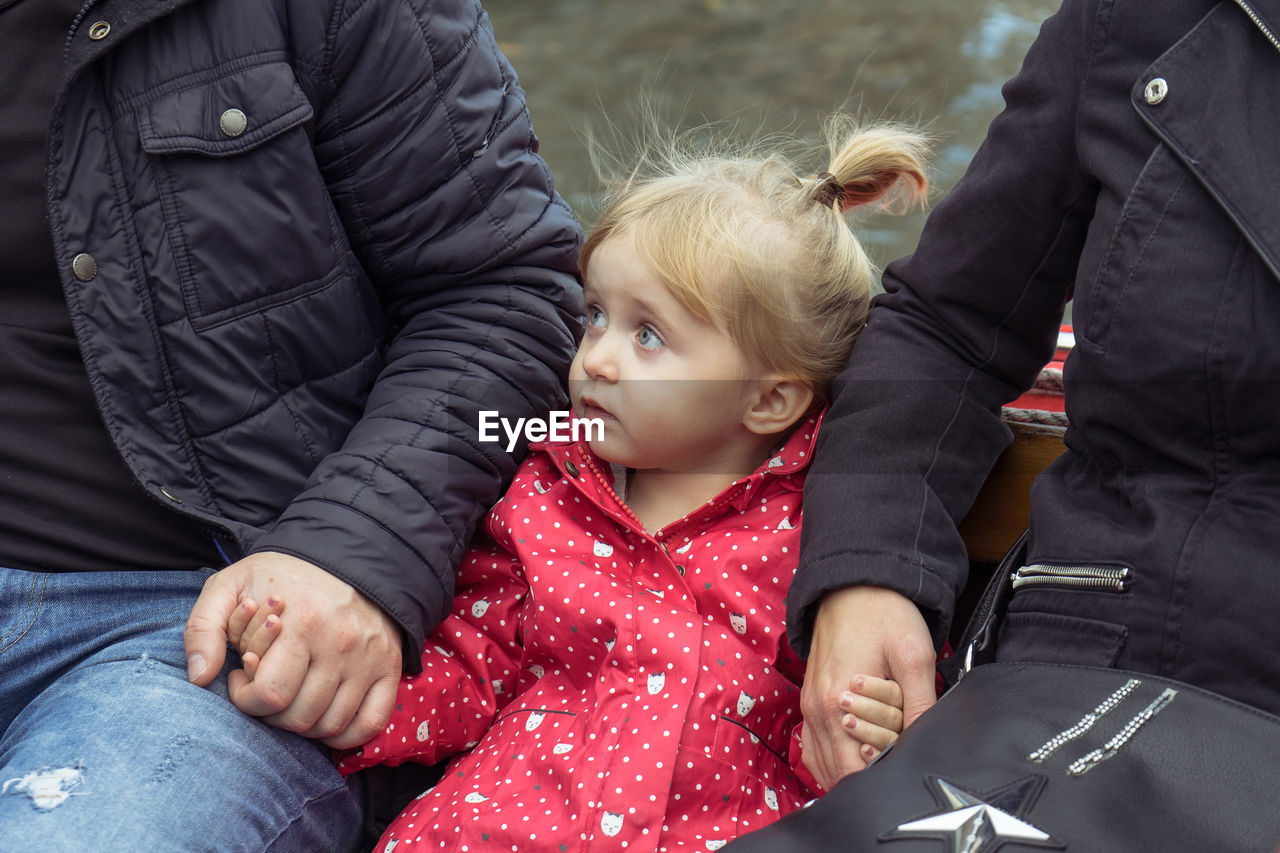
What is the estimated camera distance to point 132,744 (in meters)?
1.21

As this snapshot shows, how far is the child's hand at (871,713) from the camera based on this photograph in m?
1.21

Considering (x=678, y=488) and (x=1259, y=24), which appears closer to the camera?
(x=1259, y=24)

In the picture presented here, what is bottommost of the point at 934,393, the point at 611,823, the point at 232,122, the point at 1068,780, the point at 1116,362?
the point at 611,823

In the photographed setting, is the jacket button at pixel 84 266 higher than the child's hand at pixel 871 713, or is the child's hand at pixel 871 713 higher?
the jacket button at pixel 84 266

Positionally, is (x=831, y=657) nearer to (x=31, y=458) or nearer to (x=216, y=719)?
(x=216, y=719)

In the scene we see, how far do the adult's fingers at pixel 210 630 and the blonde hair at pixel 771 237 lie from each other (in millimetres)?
588

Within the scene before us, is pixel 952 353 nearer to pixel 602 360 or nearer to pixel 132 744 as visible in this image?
pixel 602 360

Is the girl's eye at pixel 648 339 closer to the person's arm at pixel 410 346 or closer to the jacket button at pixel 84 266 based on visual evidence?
the person's arm at pixel 410 346

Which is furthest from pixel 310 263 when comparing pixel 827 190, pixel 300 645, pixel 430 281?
pixel 827 190

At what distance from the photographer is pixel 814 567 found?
1.30m

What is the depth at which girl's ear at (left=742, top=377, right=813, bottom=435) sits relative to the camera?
1556mm

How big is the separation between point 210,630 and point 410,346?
397 millimetres

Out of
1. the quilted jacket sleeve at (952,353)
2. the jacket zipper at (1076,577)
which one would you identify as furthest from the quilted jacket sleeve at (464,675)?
the jacket zipper at (1076,577)

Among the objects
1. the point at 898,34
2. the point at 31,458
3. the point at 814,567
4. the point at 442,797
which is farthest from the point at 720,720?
the point at 898,34
